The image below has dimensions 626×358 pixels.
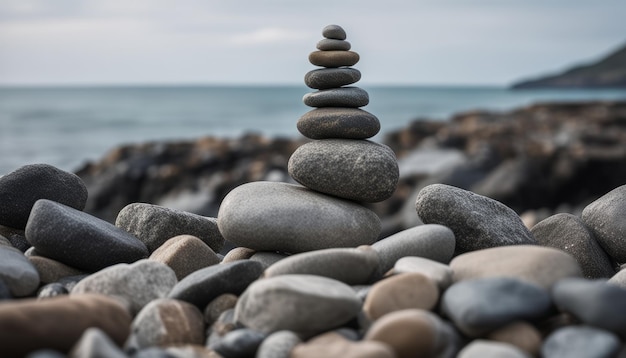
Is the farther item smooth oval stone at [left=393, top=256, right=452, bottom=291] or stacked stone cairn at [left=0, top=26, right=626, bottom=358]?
smooth oval stone at [left=393, top=256, right=452, bottom=291]

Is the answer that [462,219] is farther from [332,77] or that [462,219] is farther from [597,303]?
Result: [597,303]

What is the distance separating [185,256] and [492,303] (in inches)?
78.8

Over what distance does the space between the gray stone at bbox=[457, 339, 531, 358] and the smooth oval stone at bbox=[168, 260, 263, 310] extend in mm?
1265

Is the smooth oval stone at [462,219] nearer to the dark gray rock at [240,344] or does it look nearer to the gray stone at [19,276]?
the dark gray rock at [240,344]

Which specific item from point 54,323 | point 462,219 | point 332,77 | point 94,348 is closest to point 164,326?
point 54,323

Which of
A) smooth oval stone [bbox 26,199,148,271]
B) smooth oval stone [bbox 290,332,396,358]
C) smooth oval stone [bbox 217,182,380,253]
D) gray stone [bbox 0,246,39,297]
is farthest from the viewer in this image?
smooth oval stone [bbox 217,182,380,253]

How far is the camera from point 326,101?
498 centimetres

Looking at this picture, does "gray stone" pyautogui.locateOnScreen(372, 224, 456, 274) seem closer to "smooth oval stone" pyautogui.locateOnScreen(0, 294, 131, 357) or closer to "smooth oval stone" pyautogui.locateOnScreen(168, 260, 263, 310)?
"smooth oval stone" pyautogui.locateOnScreen(168, 260, 263, 310)

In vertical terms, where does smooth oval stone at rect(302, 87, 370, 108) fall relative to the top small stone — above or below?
below

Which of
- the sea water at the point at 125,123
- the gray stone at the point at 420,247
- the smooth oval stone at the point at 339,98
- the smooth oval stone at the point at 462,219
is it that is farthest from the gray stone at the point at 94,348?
the sea water at the point at 125,123

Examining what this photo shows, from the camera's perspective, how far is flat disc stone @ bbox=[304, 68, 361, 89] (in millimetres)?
4957

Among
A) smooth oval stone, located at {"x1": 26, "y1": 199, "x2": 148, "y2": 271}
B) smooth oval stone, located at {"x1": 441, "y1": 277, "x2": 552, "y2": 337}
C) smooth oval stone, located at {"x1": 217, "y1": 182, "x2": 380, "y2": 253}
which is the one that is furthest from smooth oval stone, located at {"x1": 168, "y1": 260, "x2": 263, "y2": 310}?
smooth oval stone, located at {"x1": 441, "y1": 277, "x2": 552, "y2": 337}

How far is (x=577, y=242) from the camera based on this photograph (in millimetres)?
4836

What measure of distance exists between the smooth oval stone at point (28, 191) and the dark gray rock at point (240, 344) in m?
2.30
